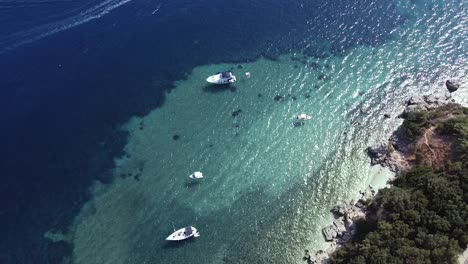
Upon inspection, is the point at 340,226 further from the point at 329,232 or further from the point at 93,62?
the point at 93,62

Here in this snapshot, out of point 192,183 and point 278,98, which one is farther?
point 278,98

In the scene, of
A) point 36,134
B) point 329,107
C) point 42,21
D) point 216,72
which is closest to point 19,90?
point 36,134

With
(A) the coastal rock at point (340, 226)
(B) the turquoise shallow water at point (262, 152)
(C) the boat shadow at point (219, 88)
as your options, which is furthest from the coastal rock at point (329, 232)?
(C) the boat shadow at point (219, 88)

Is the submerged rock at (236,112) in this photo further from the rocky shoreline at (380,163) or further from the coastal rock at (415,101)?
the coastal rock at (415,101)

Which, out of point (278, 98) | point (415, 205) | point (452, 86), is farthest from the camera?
point (278, 98)

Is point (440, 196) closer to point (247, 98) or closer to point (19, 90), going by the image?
point (247, 98)

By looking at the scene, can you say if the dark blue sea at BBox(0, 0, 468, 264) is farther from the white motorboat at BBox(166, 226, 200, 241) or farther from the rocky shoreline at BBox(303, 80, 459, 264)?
the rocky shoreline at BBox(303, 80, 459, 264)

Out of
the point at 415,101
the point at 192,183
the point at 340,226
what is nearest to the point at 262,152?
the point at 192,183
